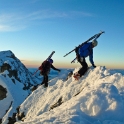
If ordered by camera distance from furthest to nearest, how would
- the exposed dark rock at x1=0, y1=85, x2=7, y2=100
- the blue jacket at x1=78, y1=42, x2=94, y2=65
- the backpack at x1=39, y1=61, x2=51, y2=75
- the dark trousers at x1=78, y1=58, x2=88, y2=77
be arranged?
the exposed dark rock at x1=0, y1=85, x2=7, y2=100, the backpack at x1=39, y1=61, x2=51, y2=75, the dark trousers at x1=78, y1=58, x2=88, y2=77, the blue jacket at x1=78, y1=42, x2=94, y2=65

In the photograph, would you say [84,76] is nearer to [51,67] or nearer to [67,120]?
[51,67]

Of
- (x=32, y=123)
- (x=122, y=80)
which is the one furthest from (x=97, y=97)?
(x=122, y=80)

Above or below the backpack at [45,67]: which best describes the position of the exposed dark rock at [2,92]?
below

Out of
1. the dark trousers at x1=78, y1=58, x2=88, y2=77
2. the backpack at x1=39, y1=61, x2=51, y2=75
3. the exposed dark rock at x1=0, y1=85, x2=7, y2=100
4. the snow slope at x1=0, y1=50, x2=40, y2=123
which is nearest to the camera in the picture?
the dark trousers at x1=78, y1=58, x2=88, y2=77

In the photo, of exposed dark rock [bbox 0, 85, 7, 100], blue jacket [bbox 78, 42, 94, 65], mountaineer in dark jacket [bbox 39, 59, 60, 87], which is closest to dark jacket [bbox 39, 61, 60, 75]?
mountaineer in dark jacket [bbox 39, 59, 60, 87]

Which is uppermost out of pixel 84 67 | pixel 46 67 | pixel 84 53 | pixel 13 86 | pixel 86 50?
pixel 86 50

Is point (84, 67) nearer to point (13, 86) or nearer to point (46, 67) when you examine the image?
point (46, 67)

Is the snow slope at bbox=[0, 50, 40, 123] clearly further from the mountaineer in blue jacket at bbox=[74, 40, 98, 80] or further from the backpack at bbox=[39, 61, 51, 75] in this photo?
the mountaineer in blue jacket at bbox=[74, 40, 98, 80]

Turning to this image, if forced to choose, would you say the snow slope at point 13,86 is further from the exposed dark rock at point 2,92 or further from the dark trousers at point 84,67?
the dark trousers at point 84,67

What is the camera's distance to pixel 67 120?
7.21 metres

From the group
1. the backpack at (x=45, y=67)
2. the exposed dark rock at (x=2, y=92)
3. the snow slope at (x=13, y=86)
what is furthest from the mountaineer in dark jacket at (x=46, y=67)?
the exposed dark rock at (x=2, y=92)

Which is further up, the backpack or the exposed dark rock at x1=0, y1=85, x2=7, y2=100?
the backpack

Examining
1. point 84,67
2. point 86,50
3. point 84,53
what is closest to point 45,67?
point 84,67

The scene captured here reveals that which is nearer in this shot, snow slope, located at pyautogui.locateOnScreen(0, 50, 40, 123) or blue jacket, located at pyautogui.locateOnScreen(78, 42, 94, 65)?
blue jacket, located at pyautogui.locateOnScreen(78, 42, 94, 65)
